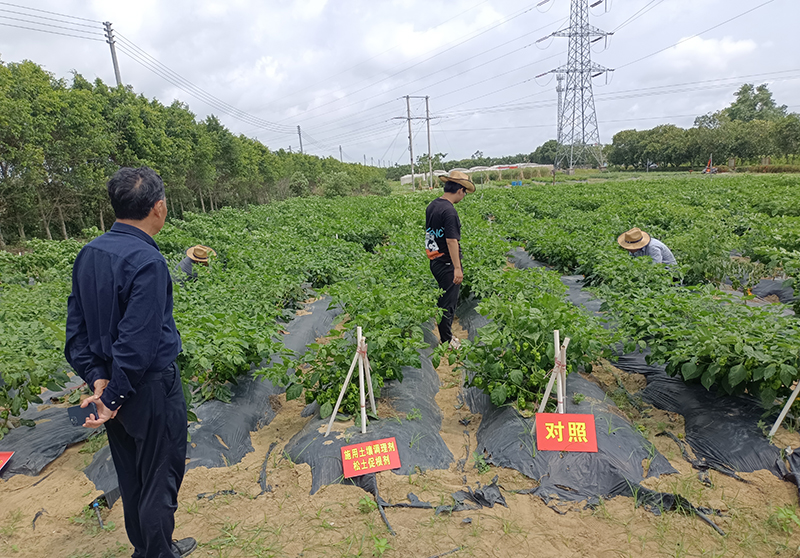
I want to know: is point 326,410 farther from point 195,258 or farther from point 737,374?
point 195,258

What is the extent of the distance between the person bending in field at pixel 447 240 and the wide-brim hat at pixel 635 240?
2499 millimetres

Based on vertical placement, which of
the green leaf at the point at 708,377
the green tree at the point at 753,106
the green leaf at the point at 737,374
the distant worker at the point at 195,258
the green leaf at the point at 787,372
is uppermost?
the green tree at the point at 753,106

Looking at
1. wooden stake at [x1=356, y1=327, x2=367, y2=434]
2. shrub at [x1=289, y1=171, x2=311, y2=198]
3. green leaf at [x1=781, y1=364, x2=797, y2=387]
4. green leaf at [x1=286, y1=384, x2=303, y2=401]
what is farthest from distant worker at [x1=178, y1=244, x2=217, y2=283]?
shrub at [x1=289, y1=171, x2=311, y2=198]

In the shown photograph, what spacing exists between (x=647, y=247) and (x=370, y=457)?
4.70 meters

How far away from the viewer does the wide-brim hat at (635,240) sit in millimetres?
5785

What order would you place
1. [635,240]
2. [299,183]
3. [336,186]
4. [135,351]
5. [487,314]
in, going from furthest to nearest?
1. [299,183]
2. [336,186]
3. [635,240]
4. [487,314]
5. [135,351]

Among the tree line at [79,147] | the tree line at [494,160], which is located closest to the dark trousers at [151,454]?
the tree line at [79,147]

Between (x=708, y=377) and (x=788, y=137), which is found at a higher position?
(x=788, y=137)

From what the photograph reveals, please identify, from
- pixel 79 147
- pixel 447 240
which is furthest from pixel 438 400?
pixel 79 147

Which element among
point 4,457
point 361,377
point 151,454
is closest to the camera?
point 151,454

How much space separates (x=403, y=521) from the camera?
2621 mm

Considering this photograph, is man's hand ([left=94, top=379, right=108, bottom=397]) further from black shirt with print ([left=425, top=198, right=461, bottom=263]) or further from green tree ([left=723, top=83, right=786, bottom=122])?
green tree ([left=723, top=83, right=786, bottom=122])

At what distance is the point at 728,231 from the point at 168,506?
9196 mm

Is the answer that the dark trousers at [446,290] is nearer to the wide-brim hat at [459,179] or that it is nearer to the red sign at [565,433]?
the wide-brim hat at [459,179]
